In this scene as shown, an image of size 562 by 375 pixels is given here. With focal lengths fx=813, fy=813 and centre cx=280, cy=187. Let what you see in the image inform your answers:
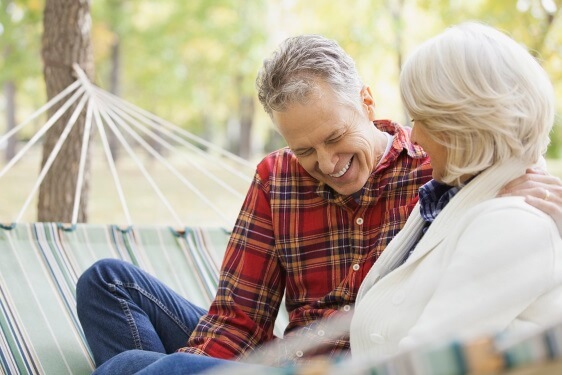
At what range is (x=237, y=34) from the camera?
11344mm

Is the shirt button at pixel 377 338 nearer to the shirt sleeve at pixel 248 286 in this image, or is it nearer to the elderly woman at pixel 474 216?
the elderly woman at pixel 474 216

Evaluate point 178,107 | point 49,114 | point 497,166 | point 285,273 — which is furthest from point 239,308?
point 178,107

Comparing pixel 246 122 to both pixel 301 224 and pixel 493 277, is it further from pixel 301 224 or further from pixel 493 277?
pixel 493 277

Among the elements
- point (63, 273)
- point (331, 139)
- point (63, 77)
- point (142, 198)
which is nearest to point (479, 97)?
point (331, 139)

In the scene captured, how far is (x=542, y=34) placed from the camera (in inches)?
309

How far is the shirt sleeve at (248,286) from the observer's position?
1.92 m

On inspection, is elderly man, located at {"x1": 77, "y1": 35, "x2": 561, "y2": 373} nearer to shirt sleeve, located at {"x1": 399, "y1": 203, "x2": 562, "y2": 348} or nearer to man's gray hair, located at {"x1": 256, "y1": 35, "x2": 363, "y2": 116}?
man's gray hair, located at {"x1": 256, "y1": 35, "x2": 363, "y2": 116}

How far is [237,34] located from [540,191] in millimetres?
10299

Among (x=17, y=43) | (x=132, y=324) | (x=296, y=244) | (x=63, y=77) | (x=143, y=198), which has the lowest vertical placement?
(x=143, y=198)

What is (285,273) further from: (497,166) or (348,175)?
(497,166)

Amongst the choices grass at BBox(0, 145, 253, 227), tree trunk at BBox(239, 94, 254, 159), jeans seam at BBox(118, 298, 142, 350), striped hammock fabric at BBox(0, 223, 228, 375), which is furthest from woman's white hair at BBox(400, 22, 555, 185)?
tree trunk at BBox(239, 94, 254, 159)

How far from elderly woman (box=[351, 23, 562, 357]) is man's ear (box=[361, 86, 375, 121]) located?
0.48 meters

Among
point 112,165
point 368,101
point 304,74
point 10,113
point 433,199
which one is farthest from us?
point 10,113

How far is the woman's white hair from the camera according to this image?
1.29 meters
